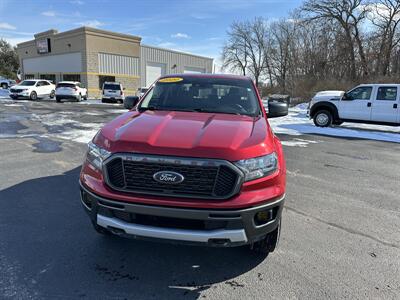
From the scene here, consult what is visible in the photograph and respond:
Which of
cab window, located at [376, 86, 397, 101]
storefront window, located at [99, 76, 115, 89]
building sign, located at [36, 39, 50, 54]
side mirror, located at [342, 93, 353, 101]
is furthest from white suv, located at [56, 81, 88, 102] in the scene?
cab window, located at [376, 86, 397, 101]

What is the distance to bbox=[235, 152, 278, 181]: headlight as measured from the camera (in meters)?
2.72

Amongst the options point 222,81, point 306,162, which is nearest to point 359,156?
point 306,162

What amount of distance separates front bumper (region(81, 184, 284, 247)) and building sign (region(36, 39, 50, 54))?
156 feet

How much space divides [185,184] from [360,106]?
13.1 metres

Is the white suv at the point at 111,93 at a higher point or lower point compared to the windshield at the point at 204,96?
lower

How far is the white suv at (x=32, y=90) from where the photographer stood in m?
27.9

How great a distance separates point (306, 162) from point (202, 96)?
421cm

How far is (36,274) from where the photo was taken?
2965 mm

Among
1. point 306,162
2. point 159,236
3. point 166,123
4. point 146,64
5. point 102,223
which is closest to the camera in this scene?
point 159,236

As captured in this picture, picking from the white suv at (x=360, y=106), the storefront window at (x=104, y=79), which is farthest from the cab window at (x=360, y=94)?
the storefront window at (x=104, y=79)

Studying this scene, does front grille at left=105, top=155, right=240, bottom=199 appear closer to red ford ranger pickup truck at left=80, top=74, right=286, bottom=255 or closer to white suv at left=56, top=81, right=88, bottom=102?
red ford ranger pickup truck at left=80, top=74, right=286, bottom=255

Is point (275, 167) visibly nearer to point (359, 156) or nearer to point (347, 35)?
point (359, 156)

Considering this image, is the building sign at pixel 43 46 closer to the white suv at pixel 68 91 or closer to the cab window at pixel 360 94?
the white suv at pixel 68 91

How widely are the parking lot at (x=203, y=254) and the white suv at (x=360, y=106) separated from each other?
8321 millimetres
